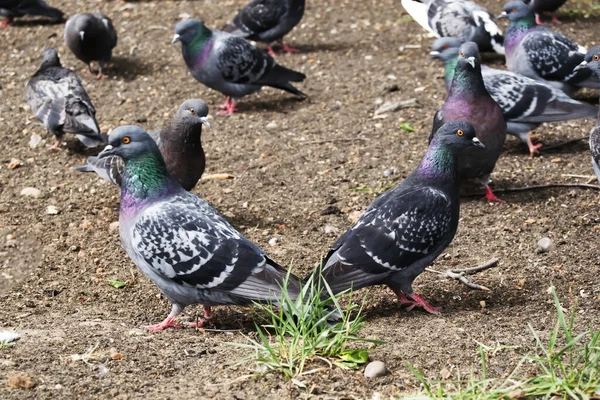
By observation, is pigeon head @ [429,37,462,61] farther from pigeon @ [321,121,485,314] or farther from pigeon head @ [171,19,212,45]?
pigeon @ [321,121,485,314]

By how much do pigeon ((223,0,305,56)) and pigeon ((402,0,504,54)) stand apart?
1.44 metres

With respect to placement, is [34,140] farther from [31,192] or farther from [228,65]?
[228,65]

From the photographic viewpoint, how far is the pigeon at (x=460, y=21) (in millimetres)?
10219

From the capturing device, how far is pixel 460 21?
1048 cm

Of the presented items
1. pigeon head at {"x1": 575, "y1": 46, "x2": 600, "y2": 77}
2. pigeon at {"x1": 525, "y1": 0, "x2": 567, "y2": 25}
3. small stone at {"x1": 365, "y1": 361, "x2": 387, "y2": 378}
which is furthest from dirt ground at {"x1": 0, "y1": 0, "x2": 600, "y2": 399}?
pigeon head at {"x1": 575, "y1": 46, "x2": 600, "y2": 77}

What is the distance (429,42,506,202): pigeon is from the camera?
696 centimetres

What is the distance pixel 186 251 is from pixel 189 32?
5.00m

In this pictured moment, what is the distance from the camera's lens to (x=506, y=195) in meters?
7.35

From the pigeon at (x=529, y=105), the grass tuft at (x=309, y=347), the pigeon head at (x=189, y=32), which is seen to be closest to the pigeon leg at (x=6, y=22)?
the pigeon head at (x=189, y=32)

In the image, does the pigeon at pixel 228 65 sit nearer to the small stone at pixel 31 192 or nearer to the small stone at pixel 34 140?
the small stone at pixel 34 140

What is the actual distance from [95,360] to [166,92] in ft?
19.2

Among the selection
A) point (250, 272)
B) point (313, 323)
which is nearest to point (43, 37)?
point (250, 272)

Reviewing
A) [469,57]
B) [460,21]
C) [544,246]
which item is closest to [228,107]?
[460,21]

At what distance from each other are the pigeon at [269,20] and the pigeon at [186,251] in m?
5.90
